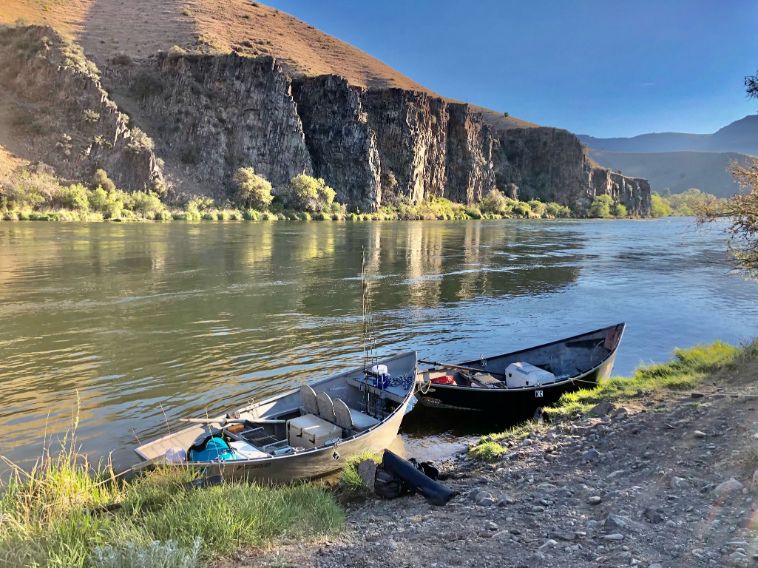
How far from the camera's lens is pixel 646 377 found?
14297mm

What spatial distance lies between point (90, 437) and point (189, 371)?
467cm

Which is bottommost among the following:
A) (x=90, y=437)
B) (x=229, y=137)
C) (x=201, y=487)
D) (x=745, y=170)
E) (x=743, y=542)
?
(x=90, y=437)

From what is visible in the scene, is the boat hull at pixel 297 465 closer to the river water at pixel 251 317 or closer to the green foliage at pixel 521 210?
the river water at pixel 251 317

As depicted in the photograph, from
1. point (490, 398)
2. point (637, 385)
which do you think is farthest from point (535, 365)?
point (490, 398)

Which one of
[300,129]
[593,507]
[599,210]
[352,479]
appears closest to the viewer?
[593,507]

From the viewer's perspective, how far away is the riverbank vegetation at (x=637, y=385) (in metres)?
10.8

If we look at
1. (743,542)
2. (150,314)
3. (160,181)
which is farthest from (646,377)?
(160,181)

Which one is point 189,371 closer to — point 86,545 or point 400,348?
point 400,348

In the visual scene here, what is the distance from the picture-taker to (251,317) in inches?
921

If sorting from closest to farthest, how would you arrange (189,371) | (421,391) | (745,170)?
(421,391) < (745,170) < (189,371)

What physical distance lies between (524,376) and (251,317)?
43.4 feet

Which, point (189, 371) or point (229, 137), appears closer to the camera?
point (189, 371)

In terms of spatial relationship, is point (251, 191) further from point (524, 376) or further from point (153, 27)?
point (524, 376)

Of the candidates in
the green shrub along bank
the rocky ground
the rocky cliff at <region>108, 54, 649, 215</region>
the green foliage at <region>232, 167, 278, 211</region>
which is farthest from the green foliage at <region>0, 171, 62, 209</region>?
the rocky ground
